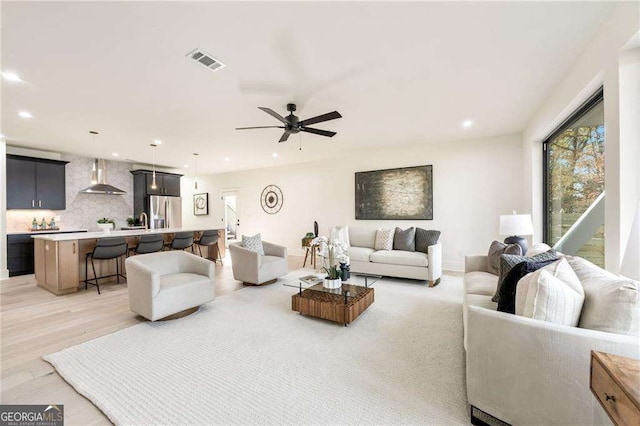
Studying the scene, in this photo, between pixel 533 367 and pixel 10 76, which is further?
pixel 10 76

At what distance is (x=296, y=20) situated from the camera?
6.40ft

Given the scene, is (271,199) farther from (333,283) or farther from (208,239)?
(333,283)

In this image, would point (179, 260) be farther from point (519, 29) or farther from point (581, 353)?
point (519, 29)

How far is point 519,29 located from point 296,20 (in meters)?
1.75

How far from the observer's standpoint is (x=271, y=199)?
26.1ft

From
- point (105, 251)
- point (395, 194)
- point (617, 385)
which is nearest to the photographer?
point (617, 385)

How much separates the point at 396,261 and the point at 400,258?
9cm

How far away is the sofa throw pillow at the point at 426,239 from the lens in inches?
183

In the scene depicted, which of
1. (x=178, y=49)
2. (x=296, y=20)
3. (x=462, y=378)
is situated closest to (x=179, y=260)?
(x=178, y=49)

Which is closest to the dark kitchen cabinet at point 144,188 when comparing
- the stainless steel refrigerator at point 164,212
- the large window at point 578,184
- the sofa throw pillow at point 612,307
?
the stainless steel refrigerator at point 164,212

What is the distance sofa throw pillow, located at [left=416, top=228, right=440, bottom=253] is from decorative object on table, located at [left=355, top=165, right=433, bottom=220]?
0.84 m

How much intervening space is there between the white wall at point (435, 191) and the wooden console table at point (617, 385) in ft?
14.6

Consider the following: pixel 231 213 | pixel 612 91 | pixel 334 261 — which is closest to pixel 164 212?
pixel 231 213

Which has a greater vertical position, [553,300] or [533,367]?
[553,300]
